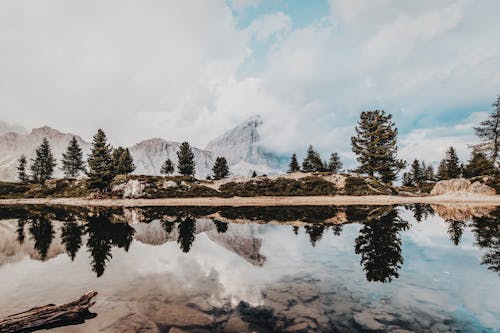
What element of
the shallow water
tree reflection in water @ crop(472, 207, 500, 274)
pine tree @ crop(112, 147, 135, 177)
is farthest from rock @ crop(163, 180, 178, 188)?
tree reflection in water @ crop(472, 207, 500, 274)

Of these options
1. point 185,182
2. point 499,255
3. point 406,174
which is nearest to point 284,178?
point 185,182

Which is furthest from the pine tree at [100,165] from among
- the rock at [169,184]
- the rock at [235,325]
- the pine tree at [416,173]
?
the pine tree at [416,173]

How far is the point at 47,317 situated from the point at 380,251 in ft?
53.2

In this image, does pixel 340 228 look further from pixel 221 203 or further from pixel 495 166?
pixel 495 166

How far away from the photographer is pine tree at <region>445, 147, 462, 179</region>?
87.4 metres

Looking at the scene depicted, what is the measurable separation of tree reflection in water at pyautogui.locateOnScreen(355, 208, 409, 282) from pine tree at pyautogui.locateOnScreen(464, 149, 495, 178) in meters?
55.5

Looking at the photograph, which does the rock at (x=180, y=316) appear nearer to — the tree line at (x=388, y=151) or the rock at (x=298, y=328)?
the rock at (x=298, y=328)

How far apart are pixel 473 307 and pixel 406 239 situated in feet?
40.1

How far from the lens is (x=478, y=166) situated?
6612 centimetres

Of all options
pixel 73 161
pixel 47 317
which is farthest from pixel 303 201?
pixel 73 161

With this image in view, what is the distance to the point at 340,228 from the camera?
85.7 feet

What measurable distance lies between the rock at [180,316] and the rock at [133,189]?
65.2 meters

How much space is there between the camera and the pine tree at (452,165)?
87.4 meters

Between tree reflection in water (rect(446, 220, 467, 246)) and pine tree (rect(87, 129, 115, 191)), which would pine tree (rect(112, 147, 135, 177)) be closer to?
pine tree (rect(87, 129, 115, 191))
